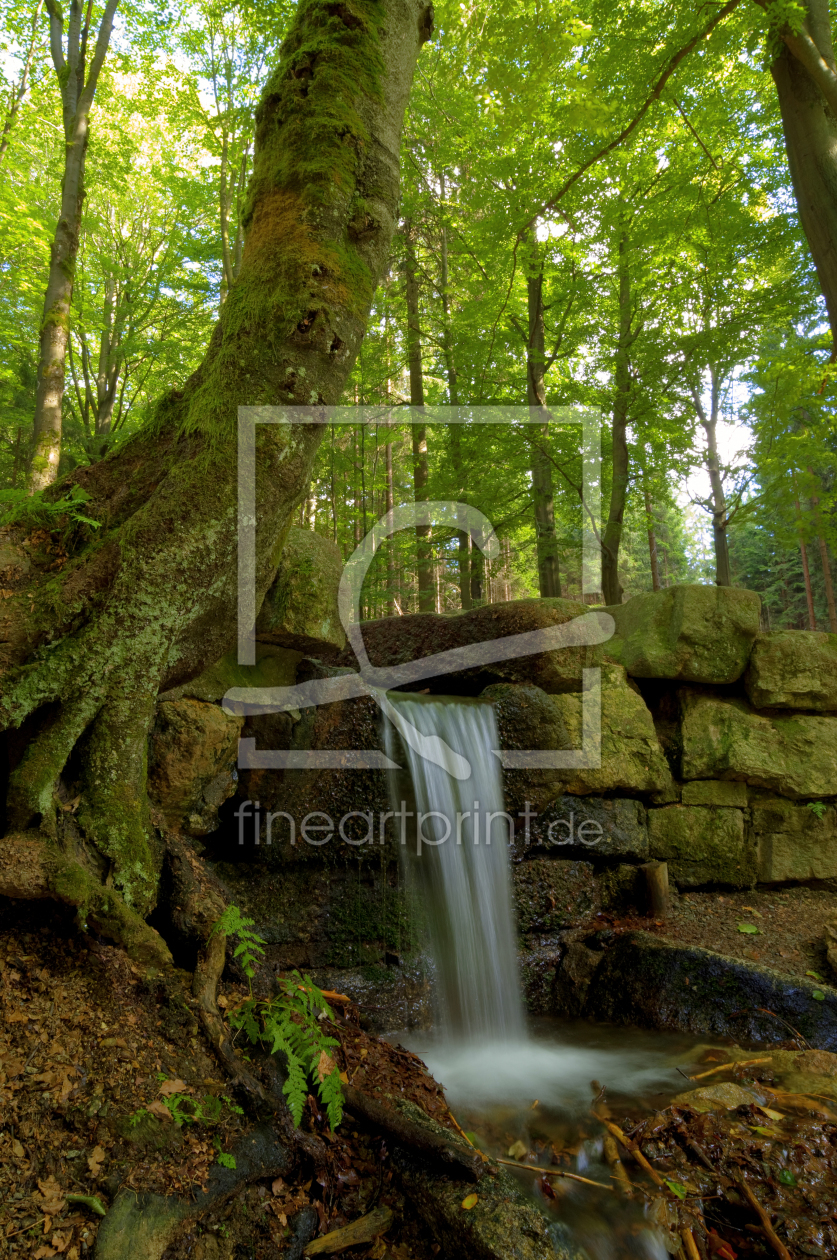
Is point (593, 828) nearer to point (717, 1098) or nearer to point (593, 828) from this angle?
point (593, 828)

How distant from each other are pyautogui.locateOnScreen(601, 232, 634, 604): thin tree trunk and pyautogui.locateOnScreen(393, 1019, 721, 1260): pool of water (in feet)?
23.3

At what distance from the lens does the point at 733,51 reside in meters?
7.27

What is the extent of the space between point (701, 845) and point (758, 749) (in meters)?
1.28

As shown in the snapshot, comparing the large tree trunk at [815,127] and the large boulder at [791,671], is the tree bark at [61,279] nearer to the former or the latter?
the large tree trunk at [815,127]

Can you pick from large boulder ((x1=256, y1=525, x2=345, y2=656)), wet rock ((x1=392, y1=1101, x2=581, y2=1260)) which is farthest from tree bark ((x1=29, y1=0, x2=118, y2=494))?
wet rock ((x1=392, y1=1101, x2=581, y2=1260))

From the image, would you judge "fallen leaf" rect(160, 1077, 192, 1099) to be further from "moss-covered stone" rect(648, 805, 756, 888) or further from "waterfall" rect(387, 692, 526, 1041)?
"moss-covered stone" rect(648, 805, 756, 888)

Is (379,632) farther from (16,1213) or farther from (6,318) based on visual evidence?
(6,318)

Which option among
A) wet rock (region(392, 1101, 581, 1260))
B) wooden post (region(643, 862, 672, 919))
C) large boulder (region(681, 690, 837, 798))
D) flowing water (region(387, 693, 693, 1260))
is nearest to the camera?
wet rock (region(392, 1101, 581, 1260))

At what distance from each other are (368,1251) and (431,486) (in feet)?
33.0

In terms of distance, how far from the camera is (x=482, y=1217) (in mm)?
2467

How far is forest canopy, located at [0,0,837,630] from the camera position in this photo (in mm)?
6895

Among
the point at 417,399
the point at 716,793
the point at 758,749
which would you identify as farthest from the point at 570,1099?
the point at 417,399

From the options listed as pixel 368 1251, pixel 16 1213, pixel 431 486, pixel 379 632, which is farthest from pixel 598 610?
pixel 16 1213

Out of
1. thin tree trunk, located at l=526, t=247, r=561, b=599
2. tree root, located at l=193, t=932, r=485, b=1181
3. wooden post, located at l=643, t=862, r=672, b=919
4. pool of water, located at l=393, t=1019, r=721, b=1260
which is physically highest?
thin tree trunk, located at l=526, t=247, r=561, b=599
